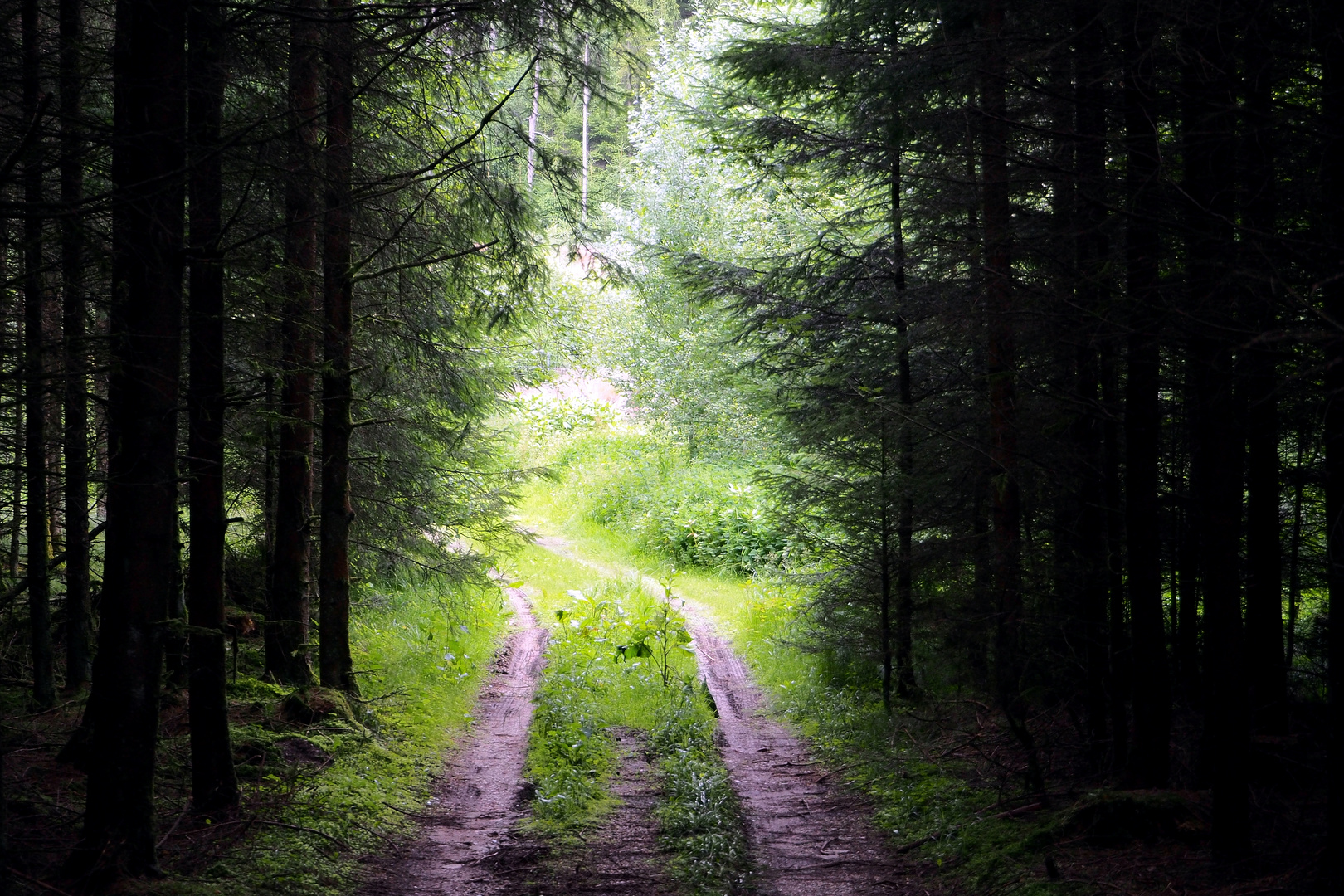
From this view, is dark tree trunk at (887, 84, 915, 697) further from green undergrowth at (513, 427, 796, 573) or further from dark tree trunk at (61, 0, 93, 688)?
dark tree trunk at (61, 0, 93, 688)

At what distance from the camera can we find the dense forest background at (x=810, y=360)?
4957 mm

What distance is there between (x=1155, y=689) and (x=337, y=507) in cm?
783

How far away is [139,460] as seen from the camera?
4.96m

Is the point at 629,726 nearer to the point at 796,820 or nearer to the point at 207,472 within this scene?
the point at 796,820

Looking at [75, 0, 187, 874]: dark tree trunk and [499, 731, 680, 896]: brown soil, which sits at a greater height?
[75, 0, 187, 874]: dark tree trunk

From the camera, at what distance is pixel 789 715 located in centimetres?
1161

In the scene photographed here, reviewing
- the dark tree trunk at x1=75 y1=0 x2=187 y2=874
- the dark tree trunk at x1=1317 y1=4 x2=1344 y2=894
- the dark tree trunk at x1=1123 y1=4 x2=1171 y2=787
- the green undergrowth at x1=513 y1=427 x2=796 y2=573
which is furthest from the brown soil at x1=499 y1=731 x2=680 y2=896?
the green undergrowth at x1=513 y1=427 x2=796 y2=573

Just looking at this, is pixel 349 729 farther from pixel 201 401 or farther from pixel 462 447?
pixel 462 447

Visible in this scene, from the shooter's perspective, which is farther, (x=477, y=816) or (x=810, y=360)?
(x=810, y=360)

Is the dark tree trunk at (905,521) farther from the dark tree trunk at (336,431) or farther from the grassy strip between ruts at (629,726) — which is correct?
the dark tree trunk at (336,431)

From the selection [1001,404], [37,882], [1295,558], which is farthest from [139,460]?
[1295,558]

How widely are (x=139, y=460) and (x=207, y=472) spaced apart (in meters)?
1.29

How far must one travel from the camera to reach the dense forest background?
16.3 feet

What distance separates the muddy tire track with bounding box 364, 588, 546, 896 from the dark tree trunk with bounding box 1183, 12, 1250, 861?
4.77m
